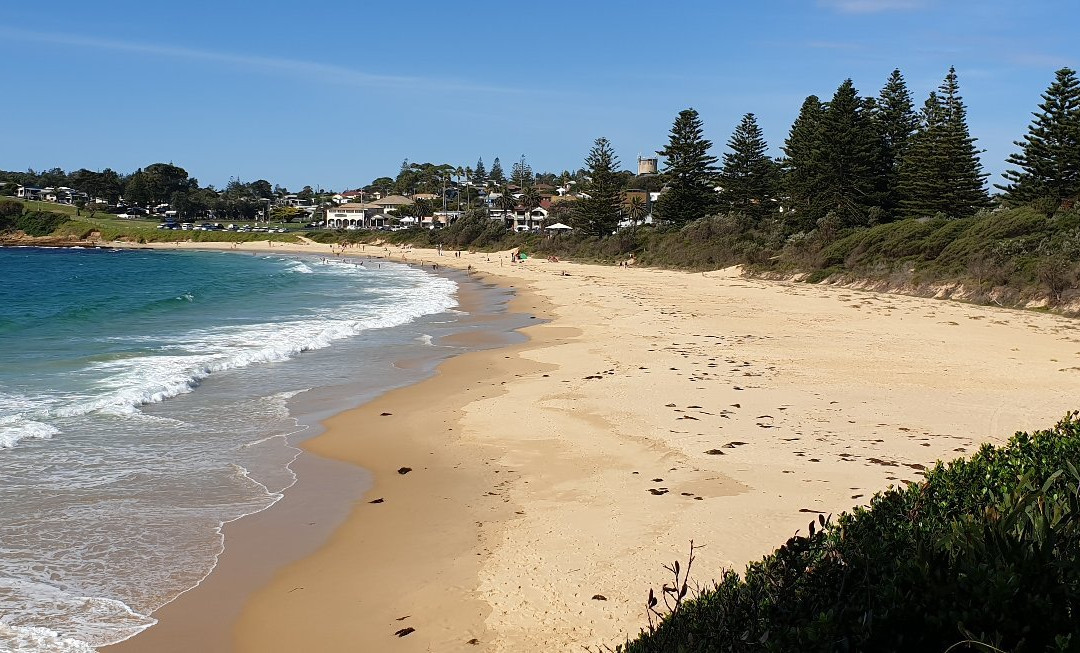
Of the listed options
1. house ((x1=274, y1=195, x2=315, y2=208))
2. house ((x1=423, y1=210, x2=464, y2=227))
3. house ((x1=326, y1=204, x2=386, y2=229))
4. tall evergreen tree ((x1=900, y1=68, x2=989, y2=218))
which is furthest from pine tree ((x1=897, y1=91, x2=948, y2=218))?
house ((x1=274, y1=195, x2=315, y2=208))

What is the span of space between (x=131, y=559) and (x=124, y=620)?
1.02 metres

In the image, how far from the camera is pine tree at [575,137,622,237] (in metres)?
63.8

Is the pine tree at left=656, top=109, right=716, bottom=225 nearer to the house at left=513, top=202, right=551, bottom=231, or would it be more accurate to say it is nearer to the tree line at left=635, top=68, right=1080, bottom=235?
the tree line at left=635, top=68, right=1080, bottom=235

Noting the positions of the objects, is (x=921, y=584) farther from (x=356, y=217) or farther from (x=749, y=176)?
(x=356, y=217)

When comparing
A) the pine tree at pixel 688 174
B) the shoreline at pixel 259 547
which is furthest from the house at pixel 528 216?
the shoreline at pixel 259 547

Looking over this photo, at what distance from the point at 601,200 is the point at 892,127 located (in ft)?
77.3

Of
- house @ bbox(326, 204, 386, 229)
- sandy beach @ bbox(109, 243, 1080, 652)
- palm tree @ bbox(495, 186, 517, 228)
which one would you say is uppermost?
palm tree @ bbox(495, 186, 517, 228)

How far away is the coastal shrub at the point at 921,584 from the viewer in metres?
2.38

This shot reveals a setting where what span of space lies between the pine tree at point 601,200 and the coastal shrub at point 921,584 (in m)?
61.0

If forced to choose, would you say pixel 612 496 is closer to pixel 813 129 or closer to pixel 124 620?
pixel 124 620

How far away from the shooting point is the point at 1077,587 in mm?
2463

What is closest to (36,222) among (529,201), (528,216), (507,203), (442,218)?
(442,218)

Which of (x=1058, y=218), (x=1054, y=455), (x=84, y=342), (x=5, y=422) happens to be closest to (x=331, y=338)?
(x=84, y=342)

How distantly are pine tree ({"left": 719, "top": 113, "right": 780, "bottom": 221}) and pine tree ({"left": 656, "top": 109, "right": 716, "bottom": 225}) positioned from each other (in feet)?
7.63
